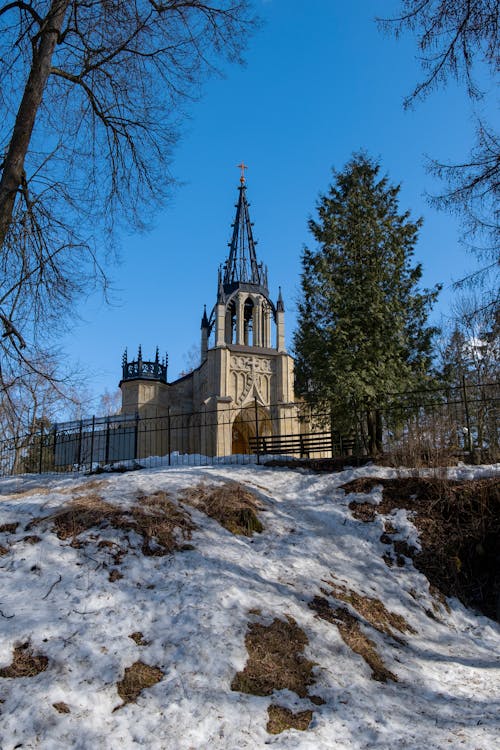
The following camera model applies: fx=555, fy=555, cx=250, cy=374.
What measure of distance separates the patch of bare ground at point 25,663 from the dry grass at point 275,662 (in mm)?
1585

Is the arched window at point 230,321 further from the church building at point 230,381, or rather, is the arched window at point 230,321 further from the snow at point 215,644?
the snow at point 215,644

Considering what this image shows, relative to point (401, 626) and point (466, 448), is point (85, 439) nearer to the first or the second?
point (466, 448)

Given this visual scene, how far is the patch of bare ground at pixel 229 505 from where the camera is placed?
8.26 meters

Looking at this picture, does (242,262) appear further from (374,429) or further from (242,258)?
(374,429)

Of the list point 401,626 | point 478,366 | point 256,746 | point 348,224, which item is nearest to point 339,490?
point 401,626

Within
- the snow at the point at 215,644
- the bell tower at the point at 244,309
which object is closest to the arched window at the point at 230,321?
the bell tower at the point at 244,309

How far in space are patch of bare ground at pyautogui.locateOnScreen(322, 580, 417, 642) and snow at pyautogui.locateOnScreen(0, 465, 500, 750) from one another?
5.4 inches

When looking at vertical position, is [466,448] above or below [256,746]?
above

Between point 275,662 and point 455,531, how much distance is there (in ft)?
15.1

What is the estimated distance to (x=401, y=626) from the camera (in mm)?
6605

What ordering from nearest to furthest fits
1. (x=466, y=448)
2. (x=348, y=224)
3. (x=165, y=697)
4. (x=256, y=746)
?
1. (x=256, y=746)
2. (x=165, y=697)
3. (x=466, y=448)
4. (x=348, y=224)

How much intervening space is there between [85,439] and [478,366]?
1390 centimetres

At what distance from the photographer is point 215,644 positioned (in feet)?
16.6

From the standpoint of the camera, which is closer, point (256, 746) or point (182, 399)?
point (256, 746)
